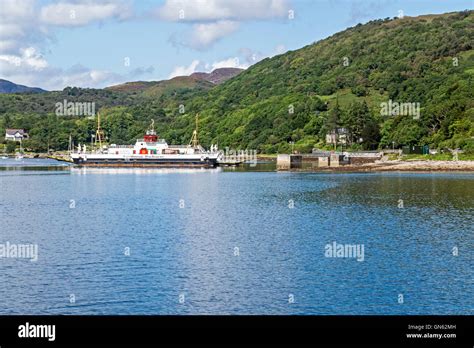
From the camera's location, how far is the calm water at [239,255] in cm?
2505

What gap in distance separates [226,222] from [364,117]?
104 m

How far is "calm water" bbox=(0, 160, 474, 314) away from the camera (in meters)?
25.0

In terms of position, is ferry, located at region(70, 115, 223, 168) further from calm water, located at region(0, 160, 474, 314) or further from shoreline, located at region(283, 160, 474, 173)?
calm water, located at region(0, 160, 474, 314)

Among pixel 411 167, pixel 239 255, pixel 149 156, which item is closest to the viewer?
pixel 239 255

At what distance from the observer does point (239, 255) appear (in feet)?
110

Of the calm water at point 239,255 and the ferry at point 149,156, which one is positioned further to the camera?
the ferry at point 149,156

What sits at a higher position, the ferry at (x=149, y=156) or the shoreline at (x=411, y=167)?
the ferry at (x=149, y=156)

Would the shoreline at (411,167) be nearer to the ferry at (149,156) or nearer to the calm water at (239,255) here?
the ferry at (149,156)

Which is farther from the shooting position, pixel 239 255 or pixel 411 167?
pixel 411 167

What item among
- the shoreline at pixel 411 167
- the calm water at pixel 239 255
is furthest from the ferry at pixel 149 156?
the calm water at pixel 239 255

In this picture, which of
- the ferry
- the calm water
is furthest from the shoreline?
the calm water

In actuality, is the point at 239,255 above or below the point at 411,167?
below

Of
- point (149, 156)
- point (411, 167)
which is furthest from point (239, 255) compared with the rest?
point (149, 156)

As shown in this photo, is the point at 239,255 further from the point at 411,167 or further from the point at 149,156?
the point at 149,156
